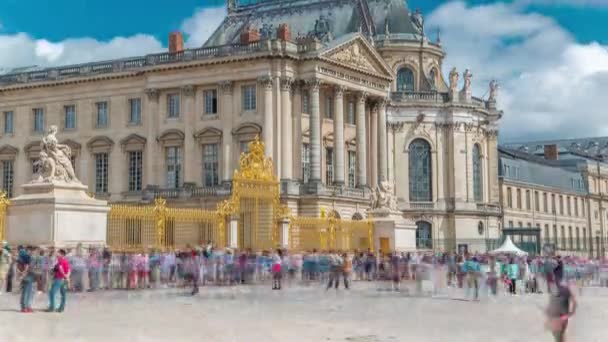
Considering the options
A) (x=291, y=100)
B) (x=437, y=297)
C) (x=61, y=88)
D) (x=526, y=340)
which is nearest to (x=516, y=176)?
(x=291, y=100)

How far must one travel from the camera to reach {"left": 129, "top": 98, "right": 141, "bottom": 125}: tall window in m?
54.2

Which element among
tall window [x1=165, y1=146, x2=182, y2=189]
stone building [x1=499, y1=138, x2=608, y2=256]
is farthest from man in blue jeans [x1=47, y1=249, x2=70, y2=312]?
stone building [x1=499, y1=138, x2=608, y2=256]

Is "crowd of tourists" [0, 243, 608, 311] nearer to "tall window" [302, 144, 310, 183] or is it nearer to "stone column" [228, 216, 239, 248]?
"stone column" [228, 216, 239, 248]

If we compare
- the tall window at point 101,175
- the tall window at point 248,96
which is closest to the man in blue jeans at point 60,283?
the tall window at point 248,96

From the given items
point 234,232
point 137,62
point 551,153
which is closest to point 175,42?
point 137,62

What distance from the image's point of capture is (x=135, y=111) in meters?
54.4

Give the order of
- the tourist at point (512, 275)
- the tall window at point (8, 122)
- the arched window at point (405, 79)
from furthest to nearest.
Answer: the arched window at point (405, 79), the tall window at point (8, 122), the tourist at point (512, 275)

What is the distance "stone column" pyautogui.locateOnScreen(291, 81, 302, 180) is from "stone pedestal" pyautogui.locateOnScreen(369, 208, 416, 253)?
11.4 meters

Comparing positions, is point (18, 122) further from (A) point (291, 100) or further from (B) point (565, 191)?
(B) point (565, 191)

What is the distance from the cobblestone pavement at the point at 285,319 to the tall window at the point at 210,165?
24.5 metres

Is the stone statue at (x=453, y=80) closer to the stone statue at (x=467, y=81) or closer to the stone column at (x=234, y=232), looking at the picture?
the stone statue at (x=467, y=81)

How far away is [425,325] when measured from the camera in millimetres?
18203

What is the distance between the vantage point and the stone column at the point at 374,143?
55.2 meters

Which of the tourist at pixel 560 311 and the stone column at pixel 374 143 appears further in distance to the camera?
the stone column at pixel 374 143
